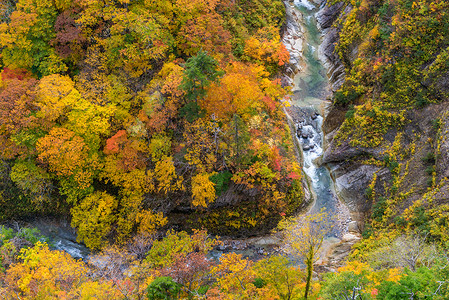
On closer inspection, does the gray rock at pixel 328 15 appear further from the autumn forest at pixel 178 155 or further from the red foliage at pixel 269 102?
the red foliage at pixel 269 102

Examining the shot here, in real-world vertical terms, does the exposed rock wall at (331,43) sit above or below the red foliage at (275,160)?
above

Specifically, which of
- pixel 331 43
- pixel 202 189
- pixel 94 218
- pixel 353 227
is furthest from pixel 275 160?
pixel 331 43

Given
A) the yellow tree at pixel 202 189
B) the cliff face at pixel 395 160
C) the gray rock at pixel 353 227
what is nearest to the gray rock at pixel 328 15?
the cliff face at pixel 395 160

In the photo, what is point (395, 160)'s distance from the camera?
27781 mm

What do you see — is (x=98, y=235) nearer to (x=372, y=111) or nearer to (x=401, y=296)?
(x=401, y=296)

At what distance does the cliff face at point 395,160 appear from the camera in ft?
79.4

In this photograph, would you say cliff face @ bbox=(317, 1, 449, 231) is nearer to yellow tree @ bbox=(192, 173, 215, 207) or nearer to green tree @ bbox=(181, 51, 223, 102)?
yellow tree @ bbox=(192, 173, 215, 207)

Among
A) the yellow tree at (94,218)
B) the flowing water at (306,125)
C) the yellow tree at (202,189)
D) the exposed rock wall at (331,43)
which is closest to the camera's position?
the yellow tree at (202,189)

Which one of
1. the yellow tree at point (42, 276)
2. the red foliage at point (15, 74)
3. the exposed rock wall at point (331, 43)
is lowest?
the yellow tree at point (42, 276)

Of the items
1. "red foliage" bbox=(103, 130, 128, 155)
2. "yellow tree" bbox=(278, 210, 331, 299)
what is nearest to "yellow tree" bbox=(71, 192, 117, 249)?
"red foliage" bbox=(103, 130, 128, 155)

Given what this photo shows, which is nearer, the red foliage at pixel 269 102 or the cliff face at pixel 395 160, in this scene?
the cliff face at pixel 395 160

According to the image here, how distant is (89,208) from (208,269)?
12.3 meters

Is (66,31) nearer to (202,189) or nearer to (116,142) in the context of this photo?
(116,142)

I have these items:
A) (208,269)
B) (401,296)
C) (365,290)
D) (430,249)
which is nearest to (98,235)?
(208,269)
